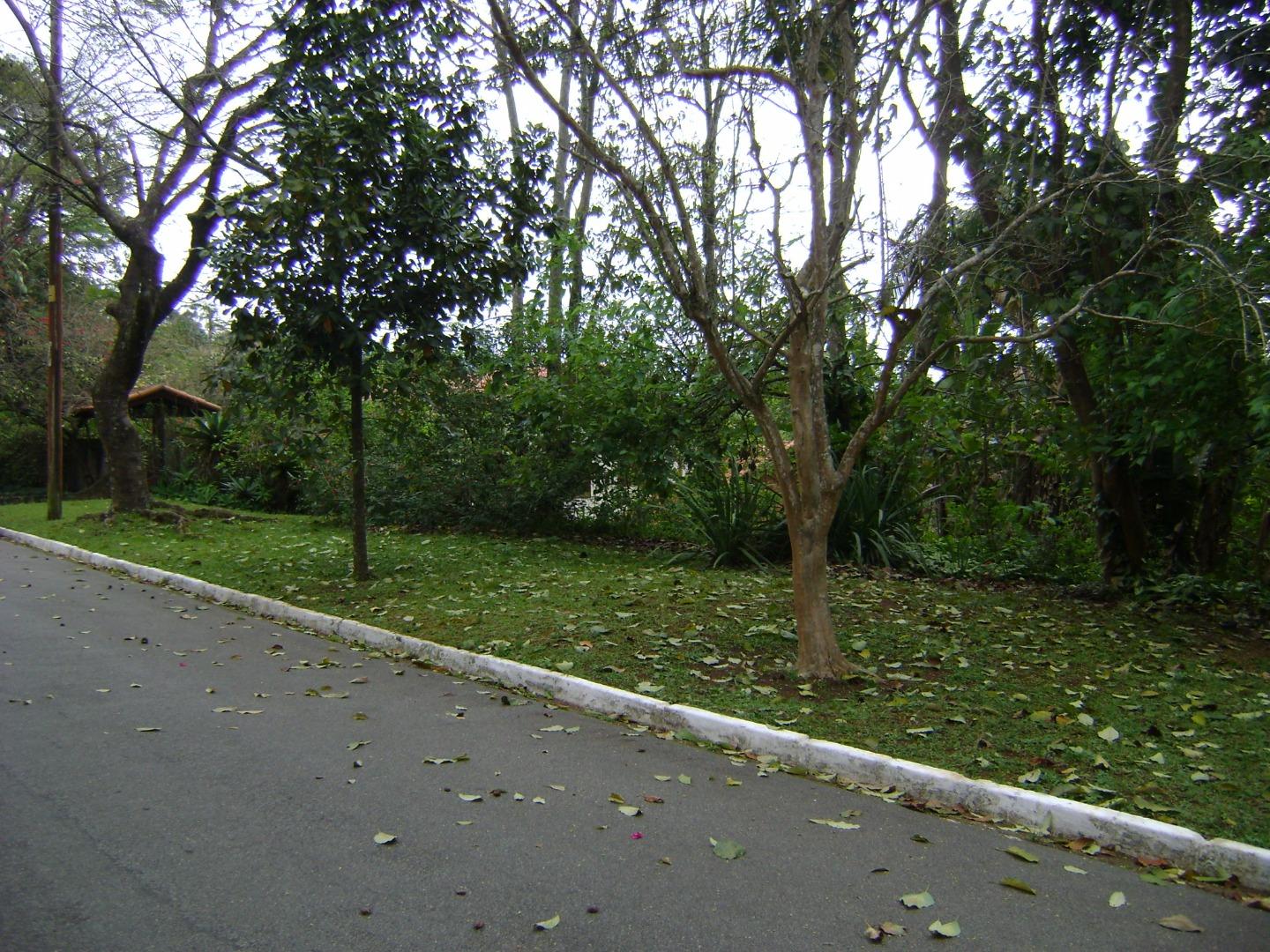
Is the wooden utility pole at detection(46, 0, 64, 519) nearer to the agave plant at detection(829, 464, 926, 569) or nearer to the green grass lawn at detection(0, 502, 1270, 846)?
the green grass lawn at detection(0, 502, 1270, 846)

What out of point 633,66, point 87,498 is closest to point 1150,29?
point 633,66

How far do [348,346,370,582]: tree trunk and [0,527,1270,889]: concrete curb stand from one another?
2566mm

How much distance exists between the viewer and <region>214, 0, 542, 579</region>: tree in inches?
348

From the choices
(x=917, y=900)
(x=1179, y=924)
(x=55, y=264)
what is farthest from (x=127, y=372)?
(x=1179, y=924)

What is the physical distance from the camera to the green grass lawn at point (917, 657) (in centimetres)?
486

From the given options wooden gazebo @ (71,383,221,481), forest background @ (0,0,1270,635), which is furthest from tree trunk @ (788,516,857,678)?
wooden gazebo @ (71,383,221,481)

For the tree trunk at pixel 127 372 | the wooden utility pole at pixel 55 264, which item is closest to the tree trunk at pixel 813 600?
the tree trunk at pixel 127 372

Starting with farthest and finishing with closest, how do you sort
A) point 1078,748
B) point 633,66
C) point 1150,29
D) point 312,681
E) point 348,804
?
point 1150,29 → point 633,66 → point 312,681 → point 1078,748 → point 348,804

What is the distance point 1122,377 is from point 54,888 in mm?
7654

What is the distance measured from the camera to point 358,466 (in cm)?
1019

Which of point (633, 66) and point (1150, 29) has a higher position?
point (1150, 29)

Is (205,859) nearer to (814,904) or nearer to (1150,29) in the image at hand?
(814,904)

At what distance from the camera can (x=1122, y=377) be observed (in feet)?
25.0

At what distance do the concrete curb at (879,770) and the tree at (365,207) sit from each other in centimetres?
331
